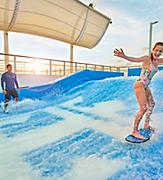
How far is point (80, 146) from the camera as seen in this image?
2.21 meters

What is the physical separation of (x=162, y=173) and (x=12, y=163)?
145 centimetres

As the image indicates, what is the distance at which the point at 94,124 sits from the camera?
9.93 feet

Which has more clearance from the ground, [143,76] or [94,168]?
[143,76]

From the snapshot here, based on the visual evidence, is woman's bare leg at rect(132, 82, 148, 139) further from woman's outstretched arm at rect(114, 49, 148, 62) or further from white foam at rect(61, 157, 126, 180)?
white foam at rect(61, 157, 126, 180)

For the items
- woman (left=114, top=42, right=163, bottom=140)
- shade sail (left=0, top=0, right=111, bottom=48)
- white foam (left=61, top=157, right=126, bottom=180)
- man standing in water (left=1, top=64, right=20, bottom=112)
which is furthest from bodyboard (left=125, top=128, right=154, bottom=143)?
shade sail (left=0, top=0, right=111, bottom=48)

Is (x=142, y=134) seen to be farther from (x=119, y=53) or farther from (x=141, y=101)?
(x=119, y=53)

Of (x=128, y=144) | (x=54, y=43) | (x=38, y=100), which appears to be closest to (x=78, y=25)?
(x=54, y=43)

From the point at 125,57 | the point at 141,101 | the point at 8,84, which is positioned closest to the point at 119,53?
the point at 125,57

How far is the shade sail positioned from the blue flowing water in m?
5.16

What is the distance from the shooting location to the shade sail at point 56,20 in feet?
23.8

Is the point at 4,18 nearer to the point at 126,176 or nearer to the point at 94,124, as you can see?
the point at 94,124

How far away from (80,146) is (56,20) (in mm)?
7812

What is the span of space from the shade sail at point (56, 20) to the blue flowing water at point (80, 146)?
5157 mm

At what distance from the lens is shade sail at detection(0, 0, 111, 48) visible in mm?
7266
